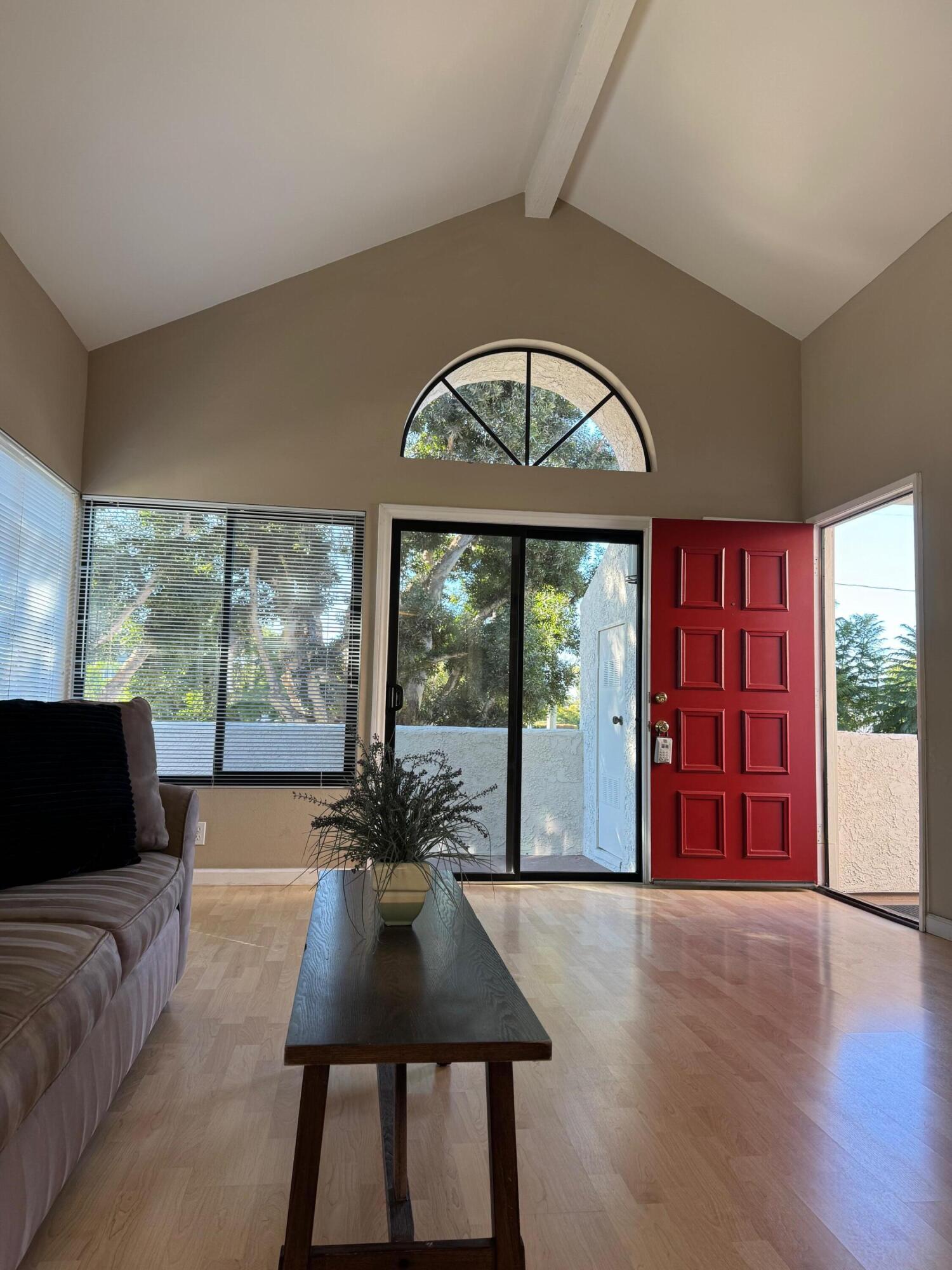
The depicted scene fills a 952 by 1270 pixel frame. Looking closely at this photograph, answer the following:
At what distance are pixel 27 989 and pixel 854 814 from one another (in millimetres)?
4894

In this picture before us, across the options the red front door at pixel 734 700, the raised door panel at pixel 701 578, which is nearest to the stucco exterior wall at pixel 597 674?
the red front door at pixel 734 700

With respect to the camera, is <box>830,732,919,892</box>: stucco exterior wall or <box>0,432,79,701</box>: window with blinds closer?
<box>0,432,79,701</box>: window with blinds

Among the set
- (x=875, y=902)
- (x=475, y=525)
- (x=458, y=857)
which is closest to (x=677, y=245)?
(x=475, y=525)

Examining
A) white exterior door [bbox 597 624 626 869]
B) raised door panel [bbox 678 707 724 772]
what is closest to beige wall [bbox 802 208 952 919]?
raised door panel [bbox 678 707 724 772]

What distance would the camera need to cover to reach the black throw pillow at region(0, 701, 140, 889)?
233 cm

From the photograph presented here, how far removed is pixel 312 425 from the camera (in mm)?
5039

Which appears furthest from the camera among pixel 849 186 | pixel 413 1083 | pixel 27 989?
pixel 849 186

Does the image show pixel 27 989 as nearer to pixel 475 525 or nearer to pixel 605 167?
pixel 475 525

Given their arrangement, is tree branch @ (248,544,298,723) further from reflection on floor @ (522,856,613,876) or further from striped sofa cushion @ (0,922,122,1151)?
striped sofa cushion @ (0,922,122,1151)

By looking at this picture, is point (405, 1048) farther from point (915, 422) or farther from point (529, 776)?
point (915, 422)

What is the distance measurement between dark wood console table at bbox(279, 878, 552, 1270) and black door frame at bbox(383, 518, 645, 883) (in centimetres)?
338

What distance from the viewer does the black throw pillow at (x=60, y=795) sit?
233cm

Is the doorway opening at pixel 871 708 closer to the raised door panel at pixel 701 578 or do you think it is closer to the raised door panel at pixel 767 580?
the raised door panel at pixel 767 580

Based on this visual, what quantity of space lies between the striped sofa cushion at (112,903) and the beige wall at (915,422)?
342 cm
